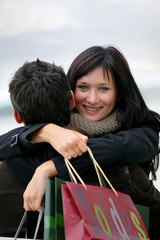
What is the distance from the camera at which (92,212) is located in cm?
70

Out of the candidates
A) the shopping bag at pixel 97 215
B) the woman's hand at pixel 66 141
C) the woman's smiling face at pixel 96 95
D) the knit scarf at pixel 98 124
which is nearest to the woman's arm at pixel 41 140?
the woman's hand at pixel 66 141

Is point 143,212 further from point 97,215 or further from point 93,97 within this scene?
point 93,97

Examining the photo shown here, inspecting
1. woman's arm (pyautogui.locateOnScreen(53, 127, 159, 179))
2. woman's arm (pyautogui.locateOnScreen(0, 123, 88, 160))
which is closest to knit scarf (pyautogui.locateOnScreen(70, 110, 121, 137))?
woman's arm (pyautogui.locateOnScreen(53, 127, 159, 179))

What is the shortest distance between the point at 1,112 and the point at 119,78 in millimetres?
1100

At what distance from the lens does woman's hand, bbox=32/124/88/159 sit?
0.80m

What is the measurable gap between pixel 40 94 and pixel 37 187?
0.21 m

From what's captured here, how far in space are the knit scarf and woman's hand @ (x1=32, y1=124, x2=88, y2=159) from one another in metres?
0.28

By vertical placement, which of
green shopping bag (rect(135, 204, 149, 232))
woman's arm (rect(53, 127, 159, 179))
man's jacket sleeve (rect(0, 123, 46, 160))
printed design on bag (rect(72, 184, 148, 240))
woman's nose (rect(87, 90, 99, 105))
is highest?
woman's nose (rect(87, 90, 99, 105))

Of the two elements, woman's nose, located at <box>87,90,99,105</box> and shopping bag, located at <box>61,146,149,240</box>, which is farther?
woman's nose, located at <box>87,90,99,105</box>

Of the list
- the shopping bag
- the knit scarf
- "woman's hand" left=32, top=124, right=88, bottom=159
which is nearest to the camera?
the shopping bag

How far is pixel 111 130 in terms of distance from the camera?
1.14m

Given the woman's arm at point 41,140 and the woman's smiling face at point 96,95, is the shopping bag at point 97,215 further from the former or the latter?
the woman's smiling face at point 96,95

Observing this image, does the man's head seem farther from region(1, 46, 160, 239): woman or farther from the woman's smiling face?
the woman's smiling face

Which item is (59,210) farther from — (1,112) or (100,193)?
(1,112)
